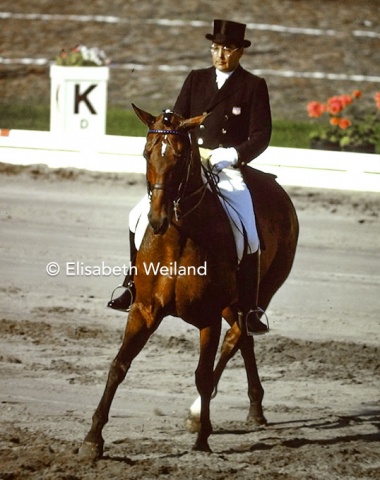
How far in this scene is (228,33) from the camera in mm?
7117

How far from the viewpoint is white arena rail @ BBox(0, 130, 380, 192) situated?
1515 cm

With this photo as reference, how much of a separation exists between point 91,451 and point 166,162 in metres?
1.56

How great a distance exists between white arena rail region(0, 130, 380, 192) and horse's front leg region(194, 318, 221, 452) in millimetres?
8249

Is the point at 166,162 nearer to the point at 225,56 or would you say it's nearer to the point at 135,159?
the point at 225,56

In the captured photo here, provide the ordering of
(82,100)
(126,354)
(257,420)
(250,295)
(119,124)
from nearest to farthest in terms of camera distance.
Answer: (126,354) → (250,295) → (257,420) → (82,100) → (119,124)

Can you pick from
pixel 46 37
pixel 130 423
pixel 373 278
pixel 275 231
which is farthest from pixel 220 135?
pixel 46 37

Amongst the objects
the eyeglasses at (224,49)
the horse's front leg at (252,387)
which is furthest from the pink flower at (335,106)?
the eyeglasses at (224,49)

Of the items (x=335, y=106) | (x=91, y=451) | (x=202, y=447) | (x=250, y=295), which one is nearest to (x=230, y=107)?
(x=250, y=295)

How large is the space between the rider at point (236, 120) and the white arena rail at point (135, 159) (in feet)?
24.6

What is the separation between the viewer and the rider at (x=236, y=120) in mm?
7137

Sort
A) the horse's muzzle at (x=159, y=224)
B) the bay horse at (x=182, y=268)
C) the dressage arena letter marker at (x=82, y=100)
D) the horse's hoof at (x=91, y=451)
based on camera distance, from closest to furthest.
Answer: the horse's muzzle at (x=159, y=224) → the bay horse at (x=182, y=268) → the horse's hoof at (x=91, y=451) → the dressage arena letter marker at (x=82, y=100)

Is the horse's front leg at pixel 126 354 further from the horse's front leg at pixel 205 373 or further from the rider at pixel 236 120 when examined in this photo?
the rider at pixel 236 120

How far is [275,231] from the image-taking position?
308 inches

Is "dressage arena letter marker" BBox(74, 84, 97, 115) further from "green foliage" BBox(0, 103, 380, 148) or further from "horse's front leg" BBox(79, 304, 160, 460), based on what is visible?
"horse's front leg" BBox(79, 304, 160, 460)
